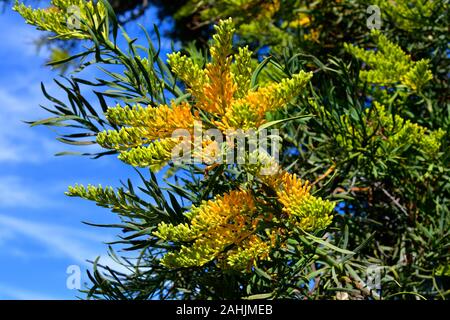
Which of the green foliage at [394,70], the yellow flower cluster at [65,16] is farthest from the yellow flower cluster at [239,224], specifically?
the green foliage at [394,70]

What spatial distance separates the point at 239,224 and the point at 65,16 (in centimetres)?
36

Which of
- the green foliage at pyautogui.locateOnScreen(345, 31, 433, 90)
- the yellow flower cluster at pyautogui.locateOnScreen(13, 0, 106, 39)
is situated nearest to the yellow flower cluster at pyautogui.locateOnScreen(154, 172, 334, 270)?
the yellow flower cluster at pyautogui.locateOnScreen(13, 0, 106, 39)

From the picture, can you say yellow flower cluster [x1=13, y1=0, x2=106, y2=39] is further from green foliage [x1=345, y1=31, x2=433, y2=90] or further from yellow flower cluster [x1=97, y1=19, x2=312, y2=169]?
green foliage [x1=345, y1=31, x2=433, y2=90]

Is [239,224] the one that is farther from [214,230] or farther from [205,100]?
[205,100]

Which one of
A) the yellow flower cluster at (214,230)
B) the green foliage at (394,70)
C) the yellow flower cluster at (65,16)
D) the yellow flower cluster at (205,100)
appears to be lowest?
the yellow flower cluster at (214,230)

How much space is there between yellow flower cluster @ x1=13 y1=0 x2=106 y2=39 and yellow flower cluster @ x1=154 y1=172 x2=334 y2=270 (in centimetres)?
29

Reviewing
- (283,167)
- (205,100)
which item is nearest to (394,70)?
(283,167)

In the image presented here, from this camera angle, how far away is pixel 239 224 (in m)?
0.75

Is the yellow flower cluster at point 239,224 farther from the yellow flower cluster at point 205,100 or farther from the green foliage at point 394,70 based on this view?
the green foliage at point 394,70

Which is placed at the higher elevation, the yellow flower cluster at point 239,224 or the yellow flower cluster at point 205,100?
the yellow flower cluster at point 205,100

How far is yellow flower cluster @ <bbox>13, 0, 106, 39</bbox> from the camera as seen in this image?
0.79 metres

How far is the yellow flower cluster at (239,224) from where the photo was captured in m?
0.71

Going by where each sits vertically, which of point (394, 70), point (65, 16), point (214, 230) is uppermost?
point (394, 70)

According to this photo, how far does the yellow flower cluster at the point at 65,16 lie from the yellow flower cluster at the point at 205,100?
0.48 ft
